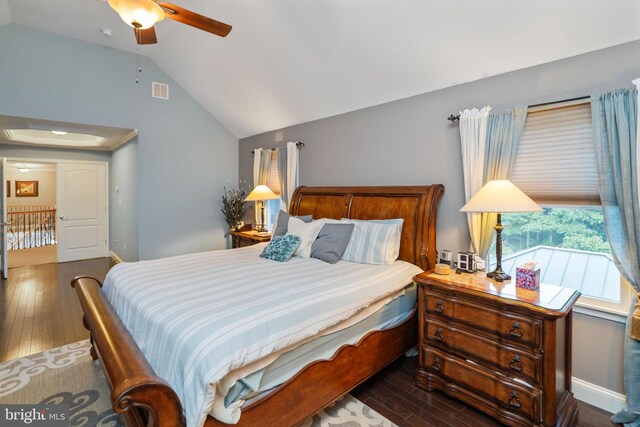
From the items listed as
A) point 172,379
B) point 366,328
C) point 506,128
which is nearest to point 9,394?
point 172,379

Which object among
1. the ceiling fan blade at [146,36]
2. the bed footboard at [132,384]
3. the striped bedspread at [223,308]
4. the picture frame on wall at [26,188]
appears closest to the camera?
the bed footboard at [132,384]

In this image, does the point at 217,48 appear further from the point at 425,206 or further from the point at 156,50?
the point at 425,206

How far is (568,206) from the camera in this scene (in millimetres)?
2330

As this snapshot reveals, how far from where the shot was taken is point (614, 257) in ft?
6.72

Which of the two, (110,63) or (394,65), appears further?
(110,63)

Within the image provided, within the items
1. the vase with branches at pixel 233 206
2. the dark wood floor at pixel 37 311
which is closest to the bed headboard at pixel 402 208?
the vase with branches at pixel 233 206

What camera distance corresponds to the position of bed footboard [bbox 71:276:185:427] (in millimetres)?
1195

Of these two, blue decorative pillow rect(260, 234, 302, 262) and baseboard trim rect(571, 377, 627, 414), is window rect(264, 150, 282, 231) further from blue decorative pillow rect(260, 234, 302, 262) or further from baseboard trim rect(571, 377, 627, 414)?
baseboard trim rect(571, 377, 627, 414)

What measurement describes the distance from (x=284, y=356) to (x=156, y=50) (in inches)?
193

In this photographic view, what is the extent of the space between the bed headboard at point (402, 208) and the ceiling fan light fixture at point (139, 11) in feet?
7.96

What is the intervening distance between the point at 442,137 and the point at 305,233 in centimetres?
164

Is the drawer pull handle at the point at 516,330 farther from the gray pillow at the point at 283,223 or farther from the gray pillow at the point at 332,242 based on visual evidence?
the gray pillow at the point at 283,223

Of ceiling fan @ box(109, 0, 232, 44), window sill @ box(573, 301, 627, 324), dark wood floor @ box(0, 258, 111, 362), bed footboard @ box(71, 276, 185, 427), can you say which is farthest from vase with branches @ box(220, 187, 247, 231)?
window sill @ box(573, 301, 627, 324)

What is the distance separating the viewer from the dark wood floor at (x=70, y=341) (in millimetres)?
2088
